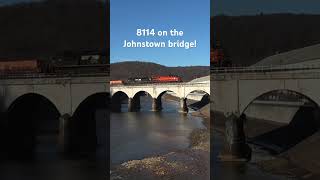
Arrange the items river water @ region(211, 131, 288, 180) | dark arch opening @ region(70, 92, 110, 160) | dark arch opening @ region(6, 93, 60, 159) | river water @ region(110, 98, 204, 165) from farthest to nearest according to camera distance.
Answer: dark arch opening @ region(6, 93, 60, 159)
dark arch opening @ region(70, 92, 110, 160)
river water @ region(110, 98, 204, 165)
river water @ region(211, 131, 288, 180)

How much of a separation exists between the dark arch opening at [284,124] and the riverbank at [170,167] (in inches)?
279

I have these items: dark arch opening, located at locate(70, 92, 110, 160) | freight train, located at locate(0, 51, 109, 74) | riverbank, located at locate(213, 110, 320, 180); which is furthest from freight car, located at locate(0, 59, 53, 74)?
riverbank, located at locate(213, 110, 320, 180)

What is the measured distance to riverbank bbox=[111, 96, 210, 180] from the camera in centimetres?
2927

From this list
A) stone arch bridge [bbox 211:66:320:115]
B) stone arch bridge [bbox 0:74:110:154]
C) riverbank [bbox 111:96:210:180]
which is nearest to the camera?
riverbank [bbox 111:96:210:180]

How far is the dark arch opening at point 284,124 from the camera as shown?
138 ft

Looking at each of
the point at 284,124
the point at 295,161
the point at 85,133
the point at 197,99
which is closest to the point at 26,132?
the point at 85,133

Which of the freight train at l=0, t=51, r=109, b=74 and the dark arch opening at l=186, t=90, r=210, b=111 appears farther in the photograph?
the dark arch opening at l=186, t=90, r=210, b=111

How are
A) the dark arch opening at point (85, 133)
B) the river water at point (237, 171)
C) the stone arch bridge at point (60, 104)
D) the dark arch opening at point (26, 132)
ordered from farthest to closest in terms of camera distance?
the dark arch opening at point (26, 132), the stone arch bridge at point (60, 104), the dark arch opening at point (85, 133), the river water at point (237, 171)

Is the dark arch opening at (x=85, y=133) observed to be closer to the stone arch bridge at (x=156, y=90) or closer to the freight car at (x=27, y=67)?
the freight car at (x=27, y=67)

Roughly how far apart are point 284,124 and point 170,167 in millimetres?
24477

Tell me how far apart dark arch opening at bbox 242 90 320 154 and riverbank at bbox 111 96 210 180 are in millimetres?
7079

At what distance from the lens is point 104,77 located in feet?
130

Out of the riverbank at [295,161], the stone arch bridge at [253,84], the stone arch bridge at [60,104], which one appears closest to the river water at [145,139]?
the stone arch bridge at [60,104]

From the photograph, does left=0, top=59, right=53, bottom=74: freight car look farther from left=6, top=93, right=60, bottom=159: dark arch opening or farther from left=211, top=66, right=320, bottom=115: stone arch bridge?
left=211, top=66, right=320, bottom=115: stone arch bridge
